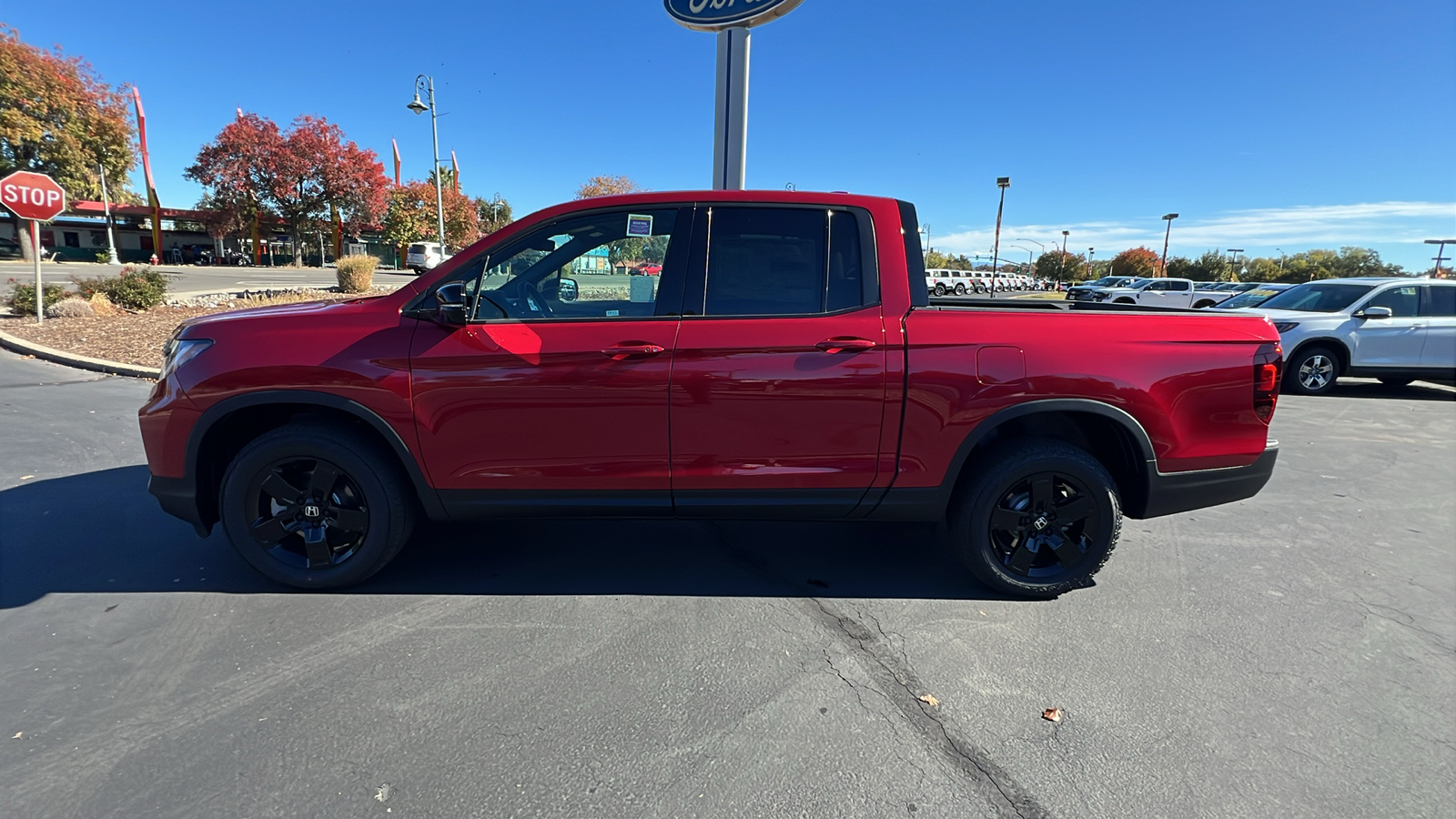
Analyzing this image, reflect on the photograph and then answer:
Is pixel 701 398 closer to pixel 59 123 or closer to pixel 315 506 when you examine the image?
pixel 315 506

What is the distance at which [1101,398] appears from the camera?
3047mm

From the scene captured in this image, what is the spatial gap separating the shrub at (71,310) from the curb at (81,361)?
7.53 ft

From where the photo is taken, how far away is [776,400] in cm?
298

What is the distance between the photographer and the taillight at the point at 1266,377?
10.3 feet

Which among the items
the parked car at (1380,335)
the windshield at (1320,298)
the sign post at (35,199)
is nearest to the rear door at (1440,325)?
the parked car at (1380,335)

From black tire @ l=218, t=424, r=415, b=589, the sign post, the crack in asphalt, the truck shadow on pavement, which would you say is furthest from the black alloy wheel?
the sign post

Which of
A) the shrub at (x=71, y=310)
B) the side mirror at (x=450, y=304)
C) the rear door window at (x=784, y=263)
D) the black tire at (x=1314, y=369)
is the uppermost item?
the rear door window at (x=784, y=263)

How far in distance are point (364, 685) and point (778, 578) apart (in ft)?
6.19

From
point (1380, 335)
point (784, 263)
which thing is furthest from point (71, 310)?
point (1380, 335)

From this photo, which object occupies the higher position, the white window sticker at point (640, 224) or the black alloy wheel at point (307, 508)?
the white window sticker at point (640, 224)

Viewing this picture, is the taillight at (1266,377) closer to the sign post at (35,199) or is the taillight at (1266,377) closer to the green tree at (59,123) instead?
the sign post at (35,199)

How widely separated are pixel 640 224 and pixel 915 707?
233cm

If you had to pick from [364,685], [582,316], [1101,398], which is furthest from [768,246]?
[364,685]

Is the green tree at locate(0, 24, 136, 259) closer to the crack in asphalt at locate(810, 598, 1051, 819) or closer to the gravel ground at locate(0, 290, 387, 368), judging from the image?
the gravel ground at locate(0, 290, 387, 368)
